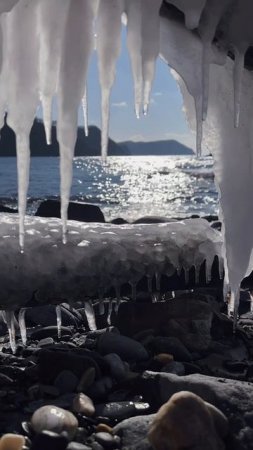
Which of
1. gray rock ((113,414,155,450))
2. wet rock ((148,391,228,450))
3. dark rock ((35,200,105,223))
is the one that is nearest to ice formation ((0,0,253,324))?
gray rock ((113,414,155,450))

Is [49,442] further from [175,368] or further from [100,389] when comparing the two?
[175,368]

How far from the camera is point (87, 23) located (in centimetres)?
366

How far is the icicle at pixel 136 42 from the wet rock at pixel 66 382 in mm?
1959

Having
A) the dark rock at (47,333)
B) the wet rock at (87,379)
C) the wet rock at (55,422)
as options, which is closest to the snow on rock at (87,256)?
the dark rock at (47,333)

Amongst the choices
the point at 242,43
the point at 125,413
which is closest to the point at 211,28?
the point at 242,43

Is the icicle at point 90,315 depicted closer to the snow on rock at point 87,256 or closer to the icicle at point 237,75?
the snow on rock at point 87,256

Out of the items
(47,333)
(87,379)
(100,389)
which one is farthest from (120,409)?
(47,333)

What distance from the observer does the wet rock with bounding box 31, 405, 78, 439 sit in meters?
3.47

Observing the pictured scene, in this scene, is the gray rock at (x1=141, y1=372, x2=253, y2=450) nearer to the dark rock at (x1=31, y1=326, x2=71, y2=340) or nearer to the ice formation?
the ice formation

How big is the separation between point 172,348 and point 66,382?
1.24m

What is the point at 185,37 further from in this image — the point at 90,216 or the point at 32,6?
the point at 90,216

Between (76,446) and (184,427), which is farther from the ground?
(184,427)

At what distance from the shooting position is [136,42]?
3916 mm

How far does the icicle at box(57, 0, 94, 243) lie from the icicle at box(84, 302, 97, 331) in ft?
6.72
